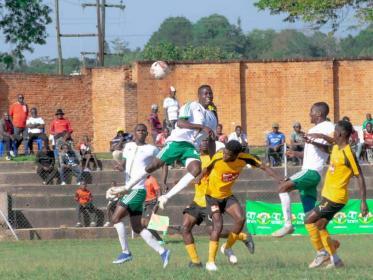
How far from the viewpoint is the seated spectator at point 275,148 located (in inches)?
1297

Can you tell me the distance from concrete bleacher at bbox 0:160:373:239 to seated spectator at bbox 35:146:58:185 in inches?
12.2

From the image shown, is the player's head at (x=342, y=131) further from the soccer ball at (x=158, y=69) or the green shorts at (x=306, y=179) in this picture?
the soccer ball at (x=158, y=69)

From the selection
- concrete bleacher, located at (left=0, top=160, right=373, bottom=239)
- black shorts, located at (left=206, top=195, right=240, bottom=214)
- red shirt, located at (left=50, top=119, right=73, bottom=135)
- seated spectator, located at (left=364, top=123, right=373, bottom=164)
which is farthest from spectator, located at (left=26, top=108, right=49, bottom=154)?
black shorts, located at (left=206, top=195, right=240, bottom=214)

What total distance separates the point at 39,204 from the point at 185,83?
51.0 feet

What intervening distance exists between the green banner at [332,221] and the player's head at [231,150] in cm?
1280

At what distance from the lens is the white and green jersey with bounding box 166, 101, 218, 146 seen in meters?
16.1

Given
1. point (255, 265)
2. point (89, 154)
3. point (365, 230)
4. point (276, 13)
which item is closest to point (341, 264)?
point (255, 265)

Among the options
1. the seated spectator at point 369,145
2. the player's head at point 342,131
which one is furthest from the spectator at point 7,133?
the player's head at point 342,131

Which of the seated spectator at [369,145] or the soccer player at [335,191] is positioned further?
the seated spectator at [369,145]

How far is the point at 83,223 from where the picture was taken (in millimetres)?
29469

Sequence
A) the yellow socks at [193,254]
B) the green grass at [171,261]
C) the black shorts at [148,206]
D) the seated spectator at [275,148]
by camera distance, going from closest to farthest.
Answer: the green grass at [171,261]
the yellow socks at [193,254]
the black shorts at [148,206]
the seated spectator at [275,148]

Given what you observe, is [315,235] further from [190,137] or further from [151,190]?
[151,190]

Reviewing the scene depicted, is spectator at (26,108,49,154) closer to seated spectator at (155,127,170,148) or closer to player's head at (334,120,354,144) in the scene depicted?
seated spectator at (155,127,170,148)

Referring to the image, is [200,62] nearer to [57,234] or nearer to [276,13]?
[276,13]
